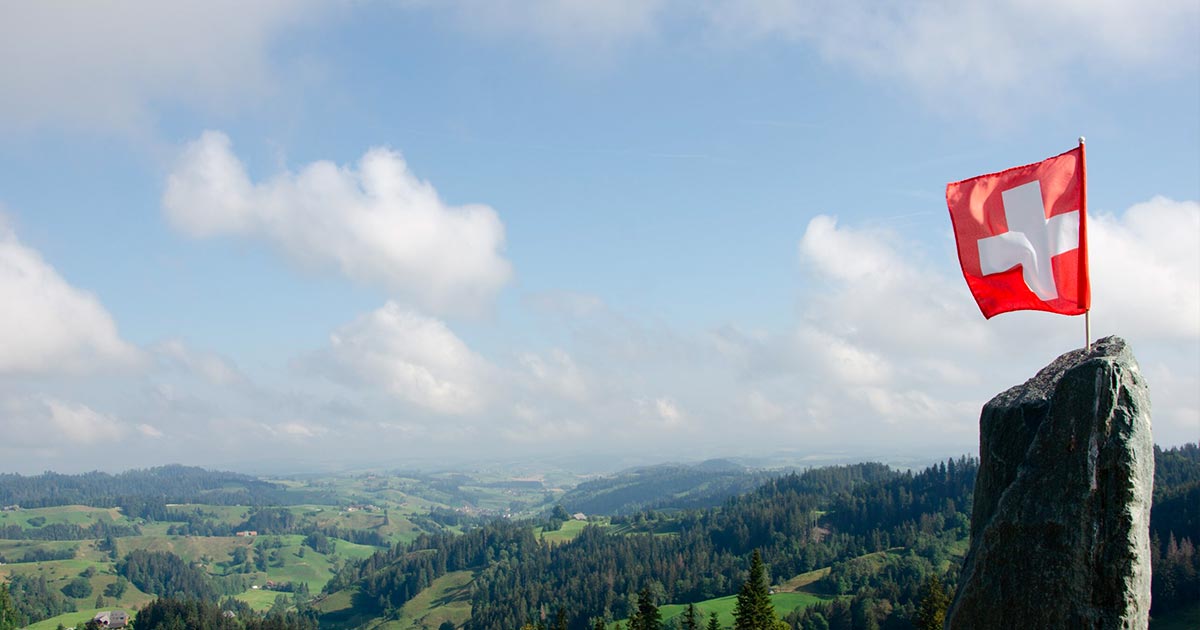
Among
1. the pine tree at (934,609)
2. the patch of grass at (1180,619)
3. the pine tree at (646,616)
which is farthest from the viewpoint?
the patch of grass at (1180,619)

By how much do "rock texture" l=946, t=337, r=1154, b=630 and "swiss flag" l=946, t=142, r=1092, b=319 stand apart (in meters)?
1.88

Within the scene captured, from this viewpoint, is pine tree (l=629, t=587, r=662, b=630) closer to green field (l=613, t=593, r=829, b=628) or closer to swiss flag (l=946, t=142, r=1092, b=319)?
swiss flag (l=946, t=142, r=1092, b=319)

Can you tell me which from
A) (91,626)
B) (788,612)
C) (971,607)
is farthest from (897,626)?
(91,626)

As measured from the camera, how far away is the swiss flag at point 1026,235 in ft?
64.6

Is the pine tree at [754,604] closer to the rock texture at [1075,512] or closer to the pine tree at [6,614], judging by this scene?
the rock texture at [1075,512]

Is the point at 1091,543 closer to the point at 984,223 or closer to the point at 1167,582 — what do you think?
the point at 984,223

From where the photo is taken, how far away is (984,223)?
2102 cm

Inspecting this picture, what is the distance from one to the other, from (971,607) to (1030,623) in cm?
155

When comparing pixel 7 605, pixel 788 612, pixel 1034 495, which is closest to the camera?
pixel 1034 495

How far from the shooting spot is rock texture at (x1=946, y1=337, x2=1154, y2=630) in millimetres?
16938

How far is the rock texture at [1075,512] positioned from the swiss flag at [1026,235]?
188 cm

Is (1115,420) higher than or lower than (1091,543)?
higher

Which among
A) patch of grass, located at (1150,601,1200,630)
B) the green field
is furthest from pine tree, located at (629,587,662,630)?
the green field

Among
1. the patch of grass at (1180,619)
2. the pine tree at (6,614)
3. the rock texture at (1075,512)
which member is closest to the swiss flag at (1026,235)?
the rock texture at (1075,512)
